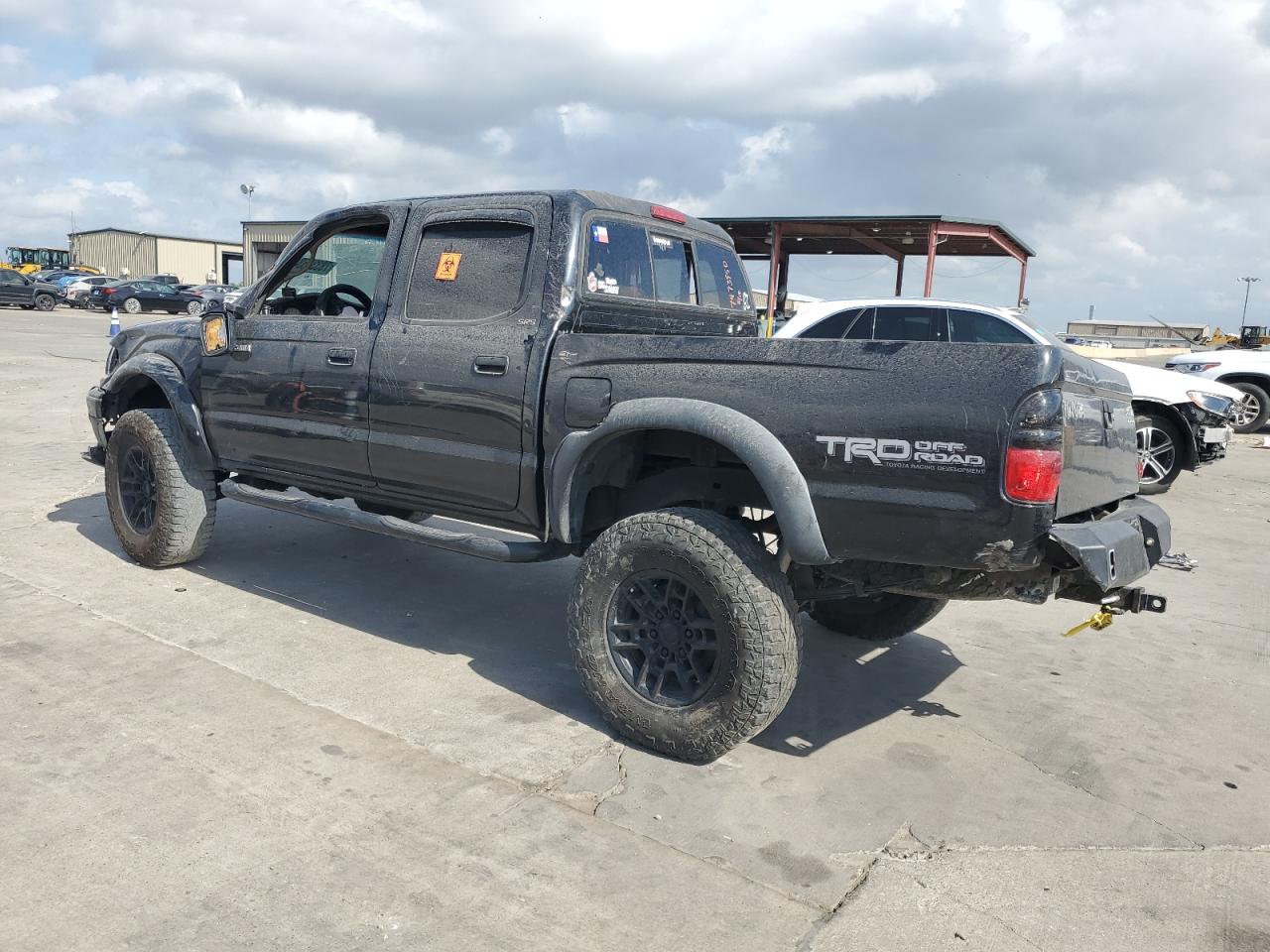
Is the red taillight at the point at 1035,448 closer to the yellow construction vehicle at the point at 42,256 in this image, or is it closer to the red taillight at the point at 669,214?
the red taillight at the point at 669,214

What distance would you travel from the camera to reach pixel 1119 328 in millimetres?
72812

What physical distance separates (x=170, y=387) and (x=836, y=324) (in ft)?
19.4

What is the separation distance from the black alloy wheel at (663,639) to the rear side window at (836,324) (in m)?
6.02

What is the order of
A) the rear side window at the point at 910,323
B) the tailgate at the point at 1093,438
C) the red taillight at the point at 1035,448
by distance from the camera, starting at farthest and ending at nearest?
the rear side window at the point at 910,323
the tailgate at the point at 1093,438
the red taillight at the point at 1035,448

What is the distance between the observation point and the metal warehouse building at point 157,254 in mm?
62656

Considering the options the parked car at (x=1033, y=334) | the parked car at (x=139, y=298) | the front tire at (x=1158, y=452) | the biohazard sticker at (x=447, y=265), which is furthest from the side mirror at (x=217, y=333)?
the parked car at (x=139, y=298)

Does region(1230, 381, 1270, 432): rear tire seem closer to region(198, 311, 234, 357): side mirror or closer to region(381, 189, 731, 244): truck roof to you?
region(381, 189, 731, 244): truck roof

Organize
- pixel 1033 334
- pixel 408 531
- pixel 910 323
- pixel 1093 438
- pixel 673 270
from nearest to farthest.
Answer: pixel 1093 438, pixel 408 531, pixel 673 270, pixel 1033 334, pixel 910 323

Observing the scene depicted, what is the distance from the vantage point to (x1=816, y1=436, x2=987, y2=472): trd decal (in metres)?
3.04

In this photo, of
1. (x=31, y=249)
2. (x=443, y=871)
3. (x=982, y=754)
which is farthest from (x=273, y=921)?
(x=31, y=249)

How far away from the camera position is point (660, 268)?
15.4 ft

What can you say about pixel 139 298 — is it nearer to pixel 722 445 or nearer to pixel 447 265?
pixel 447 265

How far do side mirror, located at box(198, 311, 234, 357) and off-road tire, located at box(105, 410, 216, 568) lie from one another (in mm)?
520

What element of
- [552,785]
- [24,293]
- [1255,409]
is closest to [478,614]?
[552,785]
